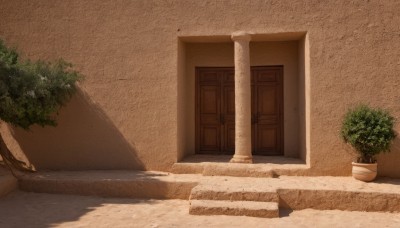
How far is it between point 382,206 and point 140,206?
4044mm

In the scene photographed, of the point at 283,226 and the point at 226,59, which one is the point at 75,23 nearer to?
the point at 226,59

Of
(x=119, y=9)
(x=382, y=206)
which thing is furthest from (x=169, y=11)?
(x=382, y=206)

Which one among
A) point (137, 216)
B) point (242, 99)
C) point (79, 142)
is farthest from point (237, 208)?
point (79, 142)

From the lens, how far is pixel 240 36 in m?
7.75

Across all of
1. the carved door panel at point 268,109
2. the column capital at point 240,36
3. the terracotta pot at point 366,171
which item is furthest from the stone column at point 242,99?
the terracotta pot at point 366,171

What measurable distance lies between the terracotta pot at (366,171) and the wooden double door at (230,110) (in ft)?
7.20

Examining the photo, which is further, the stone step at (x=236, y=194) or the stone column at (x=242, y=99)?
the stone column at (x=242, y=99)

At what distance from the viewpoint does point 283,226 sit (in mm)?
5402

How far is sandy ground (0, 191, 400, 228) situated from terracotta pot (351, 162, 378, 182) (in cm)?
89

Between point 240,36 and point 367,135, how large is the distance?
310 cm

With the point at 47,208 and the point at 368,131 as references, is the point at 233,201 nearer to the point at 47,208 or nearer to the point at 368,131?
the point at 368,131

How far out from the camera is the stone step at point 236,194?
6203 millimetres

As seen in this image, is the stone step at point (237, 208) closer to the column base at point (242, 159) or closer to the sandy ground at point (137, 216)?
the sandy ground at point (137, 216)

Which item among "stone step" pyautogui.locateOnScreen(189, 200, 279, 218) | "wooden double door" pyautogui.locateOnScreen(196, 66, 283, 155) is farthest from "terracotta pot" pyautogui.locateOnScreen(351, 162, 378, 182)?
"wooden double door" pyautogui.locateOnScreen(196, 66, 283, 155)
